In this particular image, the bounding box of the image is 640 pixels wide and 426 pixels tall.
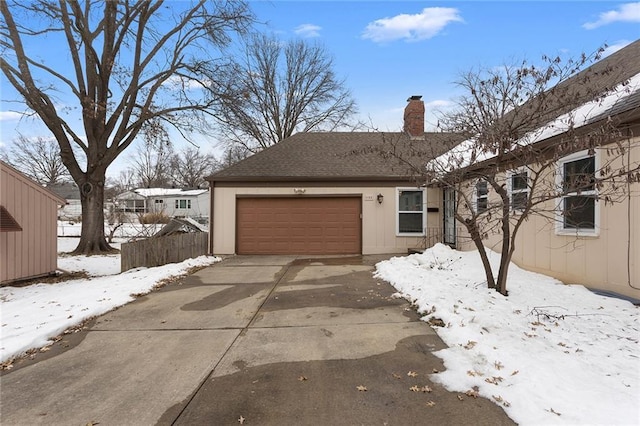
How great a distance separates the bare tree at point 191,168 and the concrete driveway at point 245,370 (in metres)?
56.7

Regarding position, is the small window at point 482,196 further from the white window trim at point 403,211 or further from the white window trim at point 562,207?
the white window trim at point 403,211

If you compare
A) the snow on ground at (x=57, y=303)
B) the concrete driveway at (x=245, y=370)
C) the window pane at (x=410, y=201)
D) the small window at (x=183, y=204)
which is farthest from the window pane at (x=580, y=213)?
the small window at (x=183, y=204)

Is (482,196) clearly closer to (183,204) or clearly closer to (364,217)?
(364,217)

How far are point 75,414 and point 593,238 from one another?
7.36 metres

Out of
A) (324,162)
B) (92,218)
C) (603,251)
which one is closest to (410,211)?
(324,162)

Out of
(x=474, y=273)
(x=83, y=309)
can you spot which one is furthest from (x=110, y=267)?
(x=474, y=273)

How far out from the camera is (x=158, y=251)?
10547mm

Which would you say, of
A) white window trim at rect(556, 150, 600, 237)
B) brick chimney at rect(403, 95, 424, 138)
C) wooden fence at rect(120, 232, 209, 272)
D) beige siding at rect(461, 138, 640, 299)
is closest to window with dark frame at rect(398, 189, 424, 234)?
brick chimney at rect(403, 95, 424, 138)

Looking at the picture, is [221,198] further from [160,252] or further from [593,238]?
[593,238]

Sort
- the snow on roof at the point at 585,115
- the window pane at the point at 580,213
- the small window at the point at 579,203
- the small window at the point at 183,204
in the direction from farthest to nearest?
the small window at the point at 183,204 < the window pane at the point at 580,213 < the small window at the point at 579,203 < the snow on roof at the point at 585,115

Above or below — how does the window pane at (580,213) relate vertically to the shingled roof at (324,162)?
below

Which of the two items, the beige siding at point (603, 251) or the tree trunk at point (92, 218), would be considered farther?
the tree trunk at point (92, 218)

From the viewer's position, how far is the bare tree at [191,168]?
196 ft

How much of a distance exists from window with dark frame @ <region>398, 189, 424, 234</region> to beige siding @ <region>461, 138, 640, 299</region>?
5246mm
